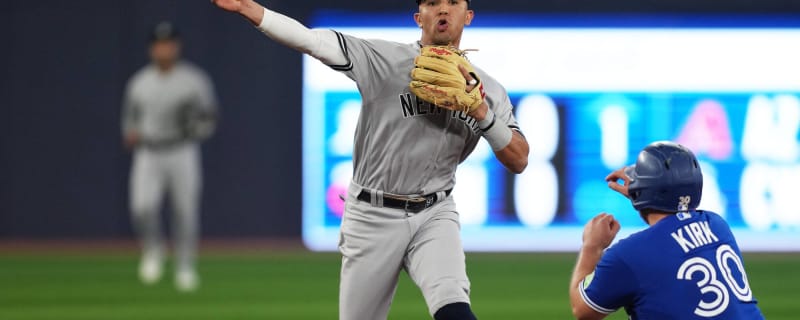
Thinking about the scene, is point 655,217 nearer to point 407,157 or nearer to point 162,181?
point 407,157

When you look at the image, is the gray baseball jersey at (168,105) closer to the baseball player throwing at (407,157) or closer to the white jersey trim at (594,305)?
the baseball player throwing at (407,157)

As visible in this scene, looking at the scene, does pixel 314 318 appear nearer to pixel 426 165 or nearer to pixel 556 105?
pixel 426 165

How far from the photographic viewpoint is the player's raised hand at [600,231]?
420cm

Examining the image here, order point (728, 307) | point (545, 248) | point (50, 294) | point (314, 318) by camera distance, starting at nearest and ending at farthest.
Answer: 1. point (728, 307)
2. point (314, 318)
3. point (50, 294)
4. point (545, 248)

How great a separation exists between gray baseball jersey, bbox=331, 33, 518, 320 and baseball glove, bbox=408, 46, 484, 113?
0.17 metres

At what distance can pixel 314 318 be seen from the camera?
8.53 m

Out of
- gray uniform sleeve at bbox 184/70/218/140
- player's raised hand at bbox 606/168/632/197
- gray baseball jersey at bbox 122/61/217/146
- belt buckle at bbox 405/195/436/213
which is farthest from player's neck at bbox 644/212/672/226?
gray baseball jersey at bbox 122/61/217/146

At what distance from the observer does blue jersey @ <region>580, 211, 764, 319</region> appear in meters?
3.79

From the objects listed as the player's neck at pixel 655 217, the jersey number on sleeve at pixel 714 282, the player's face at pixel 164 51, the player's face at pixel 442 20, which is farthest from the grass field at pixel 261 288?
the jersey number on sleeve at pixel 714 282

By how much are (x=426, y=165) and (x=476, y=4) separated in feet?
31.8

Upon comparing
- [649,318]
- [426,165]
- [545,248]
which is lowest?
[545,248]

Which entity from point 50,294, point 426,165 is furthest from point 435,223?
point 50,294

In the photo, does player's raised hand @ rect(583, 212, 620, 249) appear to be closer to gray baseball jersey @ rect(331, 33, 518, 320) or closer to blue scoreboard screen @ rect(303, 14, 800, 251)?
gray baseball jersey @ rect(331, 33, 518, 320)

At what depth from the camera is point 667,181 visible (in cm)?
397
